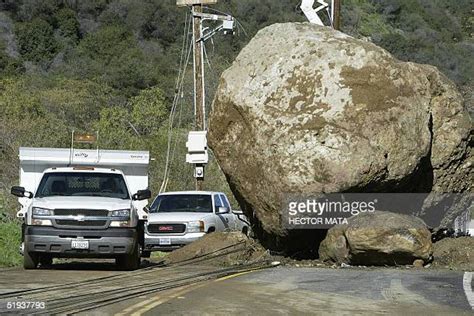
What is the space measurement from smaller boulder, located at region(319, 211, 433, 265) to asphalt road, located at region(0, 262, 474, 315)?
386 millimetres

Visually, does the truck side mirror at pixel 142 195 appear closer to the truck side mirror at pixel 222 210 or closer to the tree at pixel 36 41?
the truck side mirror at pixel 222 210

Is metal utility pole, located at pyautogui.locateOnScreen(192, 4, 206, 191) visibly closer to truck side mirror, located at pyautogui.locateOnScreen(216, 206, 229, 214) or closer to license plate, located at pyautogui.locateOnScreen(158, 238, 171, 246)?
truck side mirror, located at pyautogui.locateOnScreen(216, 206, 229, 214)

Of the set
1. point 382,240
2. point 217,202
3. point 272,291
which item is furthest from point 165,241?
point 272,291

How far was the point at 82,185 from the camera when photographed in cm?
1811

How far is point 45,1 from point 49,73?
1259cm

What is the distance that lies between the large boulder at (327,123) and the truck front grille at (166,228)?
4.40 metres

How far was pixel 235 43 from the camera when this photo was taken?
68.1 m

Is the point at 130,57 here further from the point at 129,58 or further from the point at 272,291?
the point at 272,291

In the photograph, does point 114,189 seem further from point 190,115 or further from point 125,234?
point 190,115

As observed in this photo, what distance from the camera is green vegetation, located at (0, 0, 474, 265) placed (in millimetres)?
42344

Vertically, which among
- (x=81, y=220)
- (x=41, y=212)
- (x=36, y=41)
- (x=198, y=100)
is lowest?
(x=81, y=220)

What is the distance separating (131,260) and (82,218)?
4.35 ft

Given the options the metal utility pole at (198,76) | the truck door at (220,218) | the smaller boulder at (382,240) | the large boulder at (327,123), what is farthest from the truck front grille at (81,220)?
the metal utility pole at (198,76)

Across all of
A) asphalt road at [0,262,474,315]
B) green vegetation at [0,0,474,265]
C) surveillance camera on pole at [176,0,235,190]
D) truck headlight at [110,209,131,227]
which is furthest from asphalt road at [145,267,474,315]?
green vegetation at [0,0,474,265]
